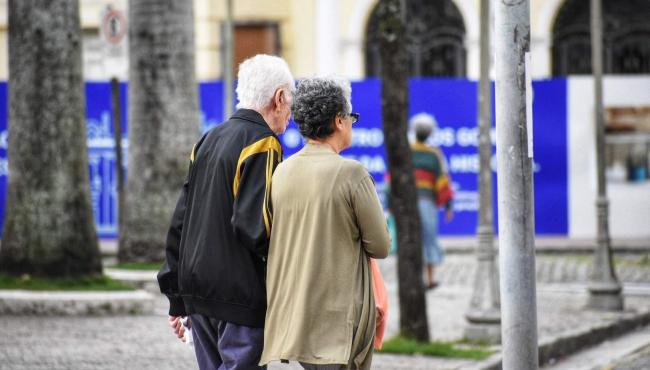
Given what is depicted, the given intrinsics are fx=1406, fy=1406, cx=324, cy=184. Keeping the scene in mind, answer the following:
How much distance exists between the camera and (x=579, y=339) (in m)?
10.6

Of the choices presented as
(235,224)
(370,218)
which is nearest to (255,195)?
(235,224)

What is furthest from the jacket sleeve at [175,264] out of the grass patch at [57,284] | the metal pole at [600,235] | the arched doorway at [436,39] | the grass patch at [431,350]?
the arched doorway at [436,39]

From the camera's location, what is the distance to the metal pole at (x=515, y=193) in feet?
18.8

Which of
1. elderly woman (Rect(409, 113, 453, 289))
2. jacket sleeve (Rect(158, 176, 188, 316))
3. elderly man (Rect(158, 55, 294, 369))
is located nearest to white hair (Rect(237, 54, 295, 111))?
elderly man (Rect(158, 55, 294, 369))

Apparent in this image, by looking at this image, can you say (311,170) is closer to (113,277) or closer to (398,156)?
(398,156)

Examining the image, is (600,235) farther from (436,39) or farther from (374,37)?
(374,37)

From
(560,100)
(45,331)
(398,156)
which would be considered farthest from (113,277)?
(560,100)

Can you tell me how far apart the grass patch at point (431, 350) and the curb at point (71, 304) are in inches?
99.5

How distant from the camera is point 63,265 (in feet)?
38.8

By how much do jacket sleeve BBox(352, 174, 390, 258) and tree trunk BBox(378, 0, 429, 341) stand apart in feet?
15.5

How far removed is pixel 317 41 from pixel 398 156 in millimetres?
17316

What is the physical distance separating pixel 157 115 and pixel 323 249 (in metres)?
9.60

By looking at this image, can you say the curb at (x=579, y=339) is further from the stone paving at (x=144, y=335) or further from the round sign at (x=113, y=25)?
the round sign at (x=113, y=25)

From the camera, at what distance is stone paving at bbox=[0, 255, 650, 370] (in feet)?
29.1
